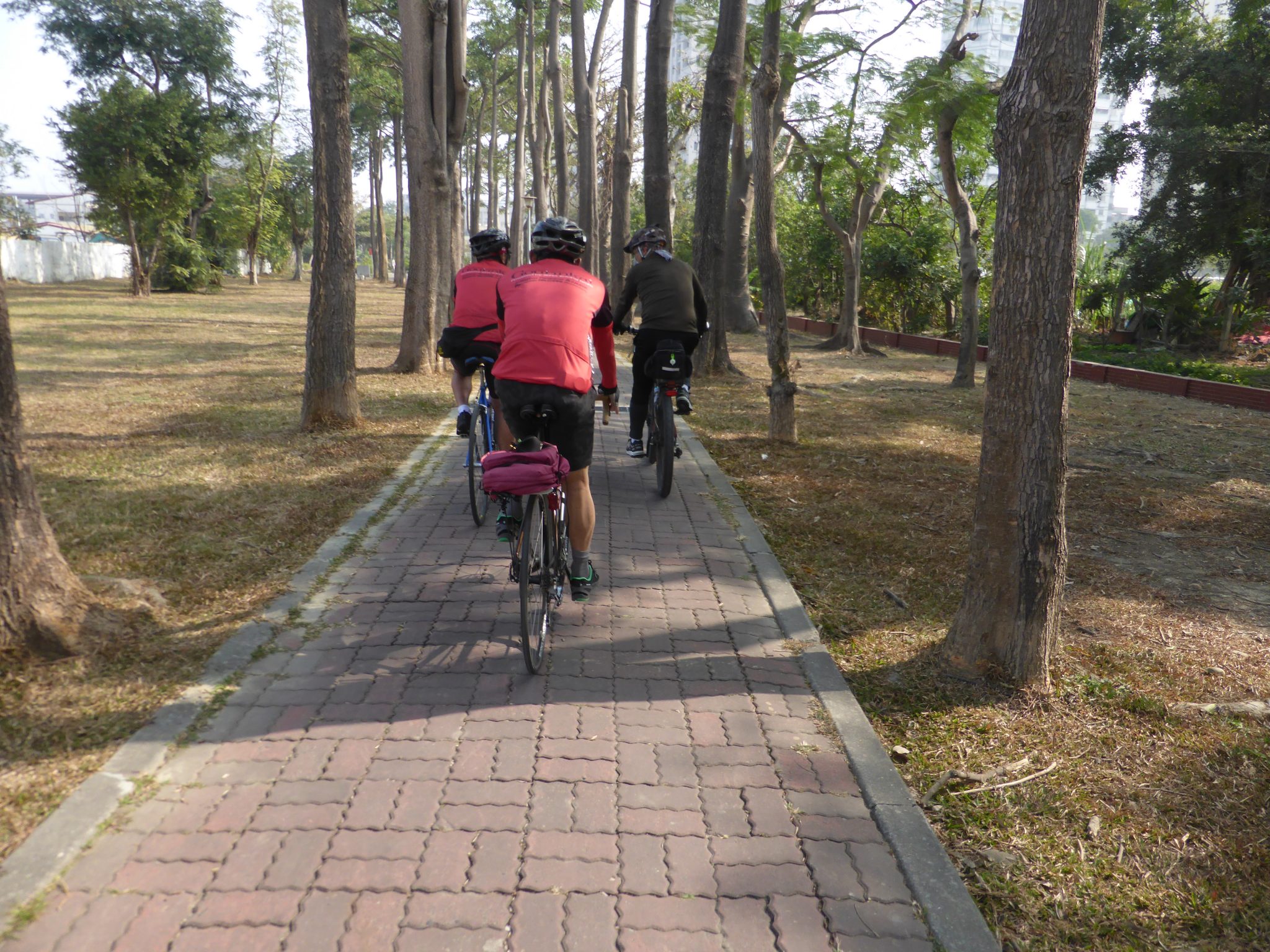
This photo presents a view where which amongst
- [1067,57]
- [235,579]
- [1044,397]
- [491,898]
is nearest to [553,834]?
[491,898]

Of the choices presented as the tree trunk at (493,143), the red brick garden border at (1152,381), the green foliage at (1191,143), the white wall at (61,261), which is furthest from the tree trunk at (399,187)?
the green foliage at (1191,143)

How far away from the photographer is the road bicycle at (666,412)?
24.8ft

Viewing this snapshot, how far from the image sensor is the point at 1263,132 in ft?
A: 59.4

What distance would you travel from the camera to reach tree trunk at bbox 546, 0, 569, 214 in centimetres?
2567

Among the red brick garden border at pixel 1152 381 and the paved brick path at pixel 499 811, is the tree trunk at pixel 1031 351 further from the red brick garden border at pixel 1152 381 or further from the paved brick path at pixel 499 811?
the red brick garden border at pixel 1152 381

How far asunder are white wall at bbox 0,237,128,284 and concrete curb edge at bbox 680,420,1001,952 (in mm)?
41759

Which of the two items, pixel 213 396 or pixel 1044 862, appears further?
pixel 213 396

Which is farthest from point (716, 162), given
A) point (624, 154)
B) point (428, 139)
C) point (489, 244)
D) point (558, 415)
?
point (558, 415)

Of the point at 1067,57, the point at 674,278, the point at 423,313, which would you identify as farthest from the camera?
the point at 423,313

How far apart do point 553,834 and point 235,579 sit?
121 inches

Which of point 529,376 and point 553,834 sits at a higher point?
point 529,376

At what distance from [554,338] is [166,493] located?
4.28m

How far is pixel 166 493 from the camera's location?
7.11 metres

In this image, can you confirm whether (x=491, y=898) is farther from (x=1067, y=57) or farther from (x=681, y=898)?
(x=1067, y=57)
